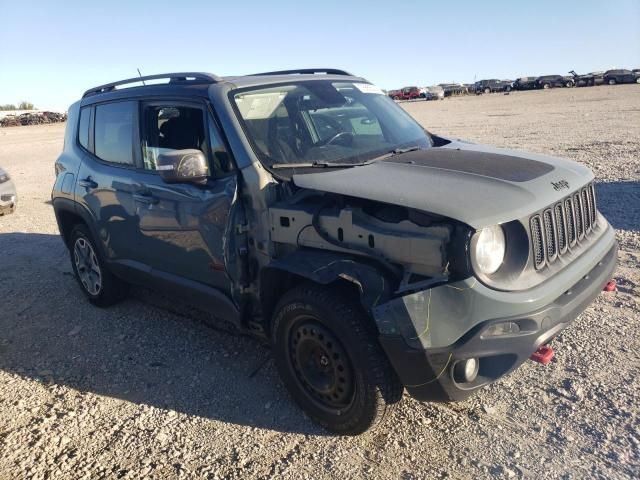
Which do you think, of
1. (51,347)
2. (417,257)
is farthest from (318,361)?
(51,347)

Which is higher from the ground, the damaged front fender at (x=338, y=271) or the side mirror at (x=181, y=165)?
the side mirror at (x=181, y=165)

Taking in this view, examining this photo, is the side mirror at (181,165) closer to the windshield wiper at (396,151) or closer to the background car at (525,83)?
the windshield wiper at (396,151)

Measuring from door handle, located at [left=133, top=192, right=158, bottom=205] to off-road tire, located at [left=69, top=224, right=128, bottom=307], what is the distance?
114 centimetres

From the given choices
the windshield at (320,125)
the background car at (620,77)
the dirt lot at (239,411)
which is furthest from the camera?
the background car at (620,77)

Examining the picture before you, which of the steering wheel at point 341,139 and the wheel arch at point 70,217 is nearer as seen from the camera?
the steering wheel at point 341,139

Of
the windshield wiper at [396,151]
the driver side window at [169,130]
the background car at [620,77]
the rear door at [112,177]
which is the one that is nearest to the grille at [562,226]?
the windshield wiper at [396,151]

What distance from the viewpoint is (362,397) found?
288 centimetres

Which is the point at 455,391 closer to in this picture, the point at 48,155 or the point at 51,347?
the point at 51,347

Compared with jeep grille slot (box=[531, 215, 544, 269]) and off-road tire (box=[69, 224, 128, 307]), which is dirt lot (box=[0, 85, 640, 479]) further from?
jeep grille slot (box=[531, 215, 544, 269])

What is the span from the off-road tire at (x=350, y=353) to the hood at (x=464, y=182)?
1.96ft

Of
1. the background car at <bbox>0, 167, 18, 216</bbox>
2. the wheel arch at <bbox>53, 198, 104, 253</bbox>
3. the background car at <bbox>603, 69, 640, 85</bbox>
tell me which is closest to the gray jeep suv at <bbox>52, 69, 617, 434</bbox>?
the wheel arch at <bbox>53, 198, 104, 253</bbox>

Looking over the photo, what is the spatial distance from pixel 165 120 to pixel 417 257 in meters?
2.38

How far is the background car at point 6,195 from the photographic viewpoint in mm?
9695

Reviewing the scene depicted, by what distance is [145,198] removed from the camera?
160 inches
